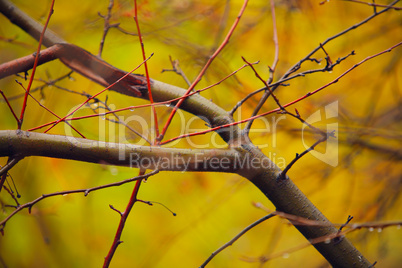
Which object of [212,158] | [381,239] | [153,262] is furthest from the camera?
[153,262]

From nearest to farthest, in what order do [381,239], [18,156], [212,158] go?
[18,156] → [212,158] → [381,239]

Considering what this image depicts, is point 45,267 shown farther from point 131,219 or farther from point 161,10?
point 161,10

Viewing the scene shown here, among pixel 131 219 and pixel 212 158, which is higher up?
pixel 131 219

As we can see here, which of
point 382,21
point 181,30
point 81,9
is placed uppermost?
point 81,9

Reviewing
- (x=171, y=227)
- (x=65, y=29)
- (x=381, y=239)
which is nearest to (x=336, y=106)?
(x=381, y=239)

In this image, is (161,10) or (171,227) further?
(171,227)

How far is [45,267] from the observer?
6.45 ft

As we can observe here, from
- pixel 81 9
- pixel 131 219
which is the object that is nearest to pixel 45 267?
pixel 131 219

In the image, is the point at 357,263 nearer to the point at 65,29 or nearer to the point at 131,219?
the point at 131,219

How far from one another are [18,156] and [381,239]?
68.0 inches

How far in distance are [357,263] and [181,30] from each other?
149cm

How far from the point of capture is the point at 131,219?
81.1 inches

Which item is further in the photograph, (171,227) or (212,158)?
(171,227)

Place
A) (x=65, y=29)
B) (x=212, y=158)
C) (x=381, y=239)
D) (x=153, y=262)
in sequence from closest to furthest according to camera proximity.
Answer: (x=212, y=158) → (x=381, y=239) → (x=65, y=29) → (x=153, y=262)
